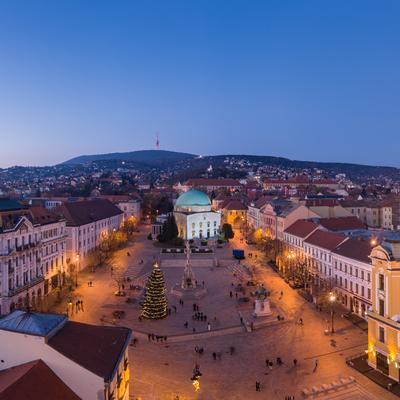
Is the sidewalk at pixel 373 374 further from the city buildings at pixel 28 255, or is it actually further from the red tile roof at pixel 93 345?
the city buildings at pixel 28 255

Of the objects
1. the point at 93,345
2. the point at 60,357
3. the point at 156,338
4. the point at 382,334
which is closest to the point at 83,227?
the point at 156,338

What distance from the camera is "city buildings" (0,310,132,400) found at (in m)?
18.7

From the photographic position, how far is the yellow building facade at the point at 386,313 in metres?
29.4

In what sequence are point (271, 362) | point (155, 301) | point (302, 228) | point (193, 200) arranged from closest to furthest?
point (271, 362)
point (155, 301)
point (302, 228)
point (193, 200)

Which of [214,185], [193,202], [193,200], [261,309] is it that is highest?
[214,185]

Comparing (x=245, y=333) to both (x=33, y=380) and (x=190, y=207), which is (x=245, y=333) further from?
(x=190, y=207)

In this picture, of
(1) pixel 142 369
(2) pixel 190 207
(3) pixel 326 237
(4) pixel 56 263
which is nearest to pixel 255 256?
(3) pixel 326 237

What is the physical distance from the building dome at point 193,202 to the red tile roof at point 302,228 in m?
30.7

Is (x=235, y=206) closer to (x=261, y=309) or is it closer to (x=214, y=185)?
(x=214, y=185)

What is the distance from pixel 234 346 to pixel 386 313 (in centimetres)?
1235

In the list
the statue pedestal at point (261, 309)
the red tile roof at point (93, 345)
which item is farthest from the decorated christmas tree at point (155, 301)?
the red tile roof at point (93, 345)

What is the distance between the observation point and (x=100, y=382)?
18.6 meters

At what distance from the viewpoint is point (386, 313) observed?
30297 mm

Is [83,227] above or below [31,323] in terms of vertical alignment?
below
